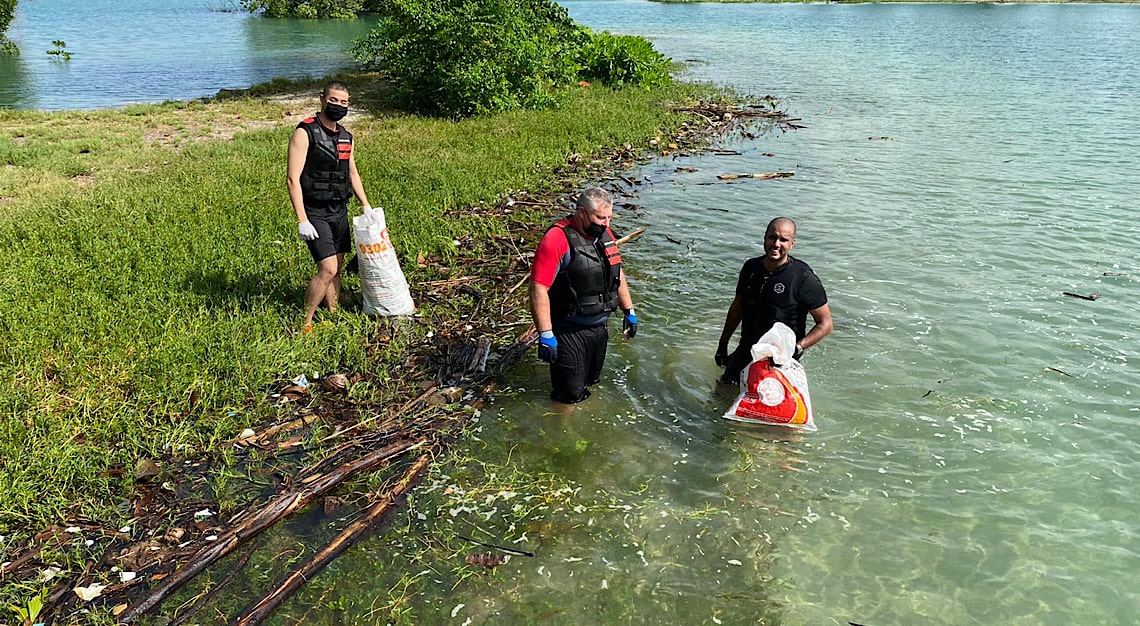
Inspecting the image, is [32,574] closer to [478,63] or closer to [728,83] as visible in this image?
[478,63]

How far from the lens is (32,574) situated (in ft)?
15.4

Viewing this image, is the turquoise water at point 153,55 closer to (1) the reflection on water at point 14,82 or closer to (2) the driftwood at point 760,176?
(1) the reflection on water at point 14,82

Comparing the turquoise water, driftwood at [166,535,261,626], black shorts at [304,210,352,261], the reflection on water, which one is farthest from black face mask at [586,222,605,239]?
the reflection on water

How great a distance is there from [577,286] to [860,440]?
9.45ft

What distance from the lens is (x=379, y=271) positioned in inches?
306

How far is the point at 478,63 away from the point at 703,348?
12.2 meters

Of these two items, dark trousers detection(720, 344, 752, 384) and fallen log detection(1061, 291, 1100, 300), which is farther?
fallen log detection(1061, 291, 1100, 300)

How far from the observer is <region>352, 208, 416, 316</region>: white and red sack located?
751cm

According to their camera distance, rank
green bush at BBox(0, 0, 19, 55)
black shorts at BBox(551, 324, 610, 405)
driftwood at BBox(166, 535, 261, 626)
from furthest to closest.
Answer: green bush at BBox(0, 0, 19, 55) → black shorts at BBox(551, 324, 610, 405) → driftwood at BBox(166, 535, 261, 626)

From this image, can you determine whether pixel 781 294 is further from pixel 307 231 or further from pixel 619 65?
pixel 619 65

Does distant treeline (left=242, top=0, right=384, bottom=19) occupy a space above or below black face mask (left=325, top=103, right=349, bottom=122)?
above

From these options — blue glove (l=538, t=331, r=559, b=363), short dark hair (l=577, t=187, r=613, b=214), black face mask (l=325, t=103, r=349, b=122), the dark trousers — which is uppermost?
black face mask (l=325, t=103, r=349, b=122)

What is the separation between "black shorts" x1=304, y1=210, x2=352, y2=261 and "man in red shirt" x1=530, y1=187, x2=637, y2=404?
263 cm

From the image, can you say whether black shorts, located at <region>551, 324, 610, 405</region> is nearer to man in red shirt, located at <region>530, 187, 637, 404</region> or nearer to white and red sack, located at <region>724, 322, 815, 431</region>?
man in red shirt, located at <region>530, 187, 637, 404</region>
